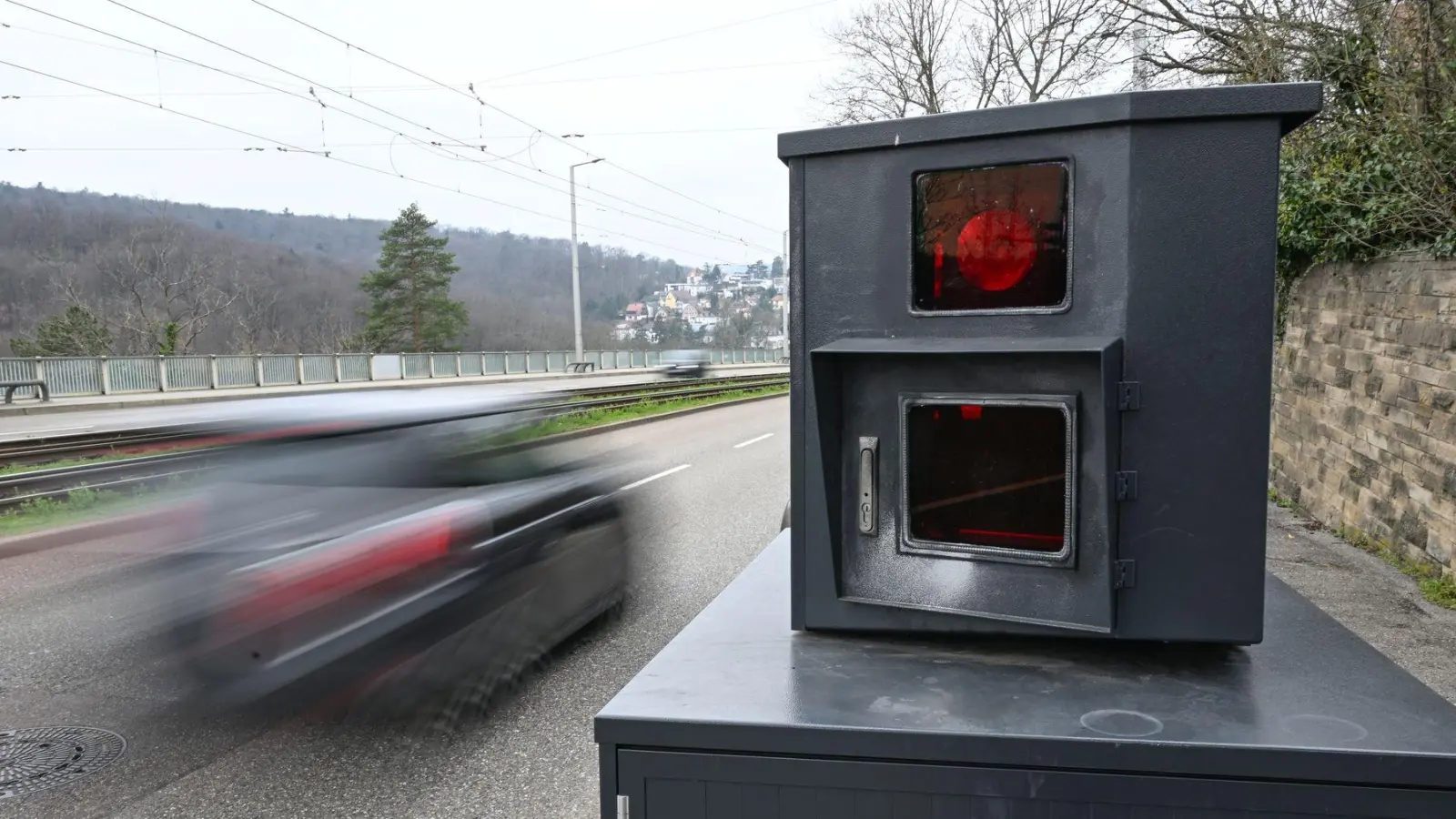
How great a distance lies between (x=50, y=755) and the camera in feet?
13.8

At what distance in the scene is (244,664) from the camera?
434 centimetres

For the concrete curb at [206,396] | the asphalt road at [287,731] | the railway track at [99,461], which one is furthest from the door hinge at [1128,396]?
the concrete curb at [206,396]

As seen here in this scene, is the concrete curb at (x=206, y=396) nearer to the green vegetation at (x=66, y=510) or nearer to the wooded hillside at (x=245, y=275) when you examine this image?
the green vegetation at (x=66, y=510)

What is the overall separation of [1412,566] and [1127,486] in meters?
6.57

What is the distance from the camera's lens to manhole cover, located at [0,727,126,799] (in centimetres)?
394

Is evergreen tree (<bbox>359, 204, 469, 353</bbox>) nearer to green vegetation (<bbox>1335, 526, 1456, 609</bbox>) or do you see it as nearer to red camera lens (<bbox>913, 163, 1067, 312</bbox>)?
green vegetation (<bbox>1335, 526, 1456, 609</bbox>)

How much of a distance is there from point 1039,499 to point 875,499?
36 centimetres

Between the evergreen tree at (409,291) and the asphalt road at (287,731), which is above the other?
the evergreen tree at (409,291)

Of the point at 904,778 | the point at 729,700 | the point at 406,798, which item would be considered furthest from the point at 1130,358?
the point at 406,798

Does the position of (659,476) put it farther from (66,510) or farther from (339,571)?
(339,571)

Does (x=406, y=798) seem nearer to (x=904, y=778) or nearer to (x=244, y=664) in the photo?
(x=244, y=664)

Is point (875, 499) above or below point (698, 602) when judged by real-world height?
above

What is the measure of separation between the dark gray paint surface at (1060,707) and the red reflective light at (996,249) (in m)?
0.88

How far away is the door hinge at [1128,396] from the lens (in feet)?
6.23
